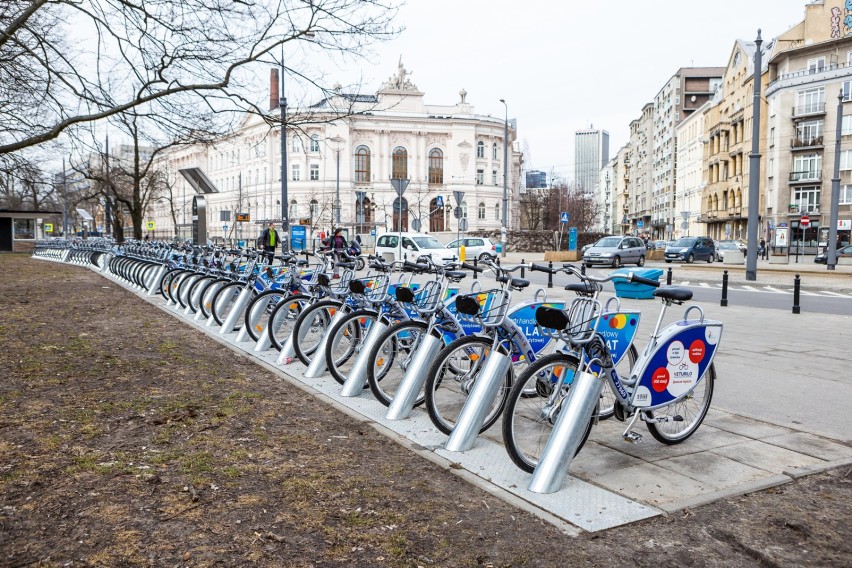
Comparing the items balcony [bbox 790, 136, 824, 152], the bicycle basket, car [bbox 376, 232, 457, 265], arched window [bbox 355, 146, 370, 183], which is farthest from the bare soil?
arched window [bbox 355, 146, 370, 183]

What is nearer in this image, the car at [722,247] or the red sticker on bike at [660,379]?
the red sticker on bike at [660,379]

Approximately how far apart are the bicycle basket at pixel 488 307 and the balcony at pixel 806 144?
2335 inches

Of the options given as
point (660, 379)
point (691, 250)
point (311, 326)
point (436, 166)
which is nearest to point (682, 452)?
point (660, 379)

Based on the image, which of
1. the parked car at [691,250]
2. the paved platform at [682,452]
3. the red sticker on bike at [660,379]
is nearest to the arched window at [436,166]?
the parked car at [691,250]

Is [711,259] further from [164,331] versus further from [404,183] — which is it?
[164,331]

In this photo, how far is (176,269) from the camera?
13852 millimetres

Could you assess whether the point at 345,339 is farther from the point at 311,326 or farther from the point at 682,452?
the point at 682,452

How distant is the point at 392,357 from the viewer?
598 cm

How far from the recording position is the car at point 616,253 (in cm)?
3356

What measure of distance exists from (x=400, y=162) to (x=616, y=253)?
65017 mm

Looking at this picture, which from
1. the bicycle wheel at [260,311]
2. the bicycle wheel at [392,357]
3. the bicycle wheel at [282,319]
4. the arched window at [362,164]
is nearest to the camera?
the bicycle wheel at [392,357]

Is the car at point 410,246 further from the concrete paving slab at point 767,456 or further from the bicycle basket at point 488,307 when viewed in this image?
the concrete paving slab at point 767,456

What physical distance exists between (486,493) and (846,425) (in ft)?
10.4

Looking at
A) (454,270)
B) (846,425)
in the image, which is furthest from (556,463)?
(846,425)
